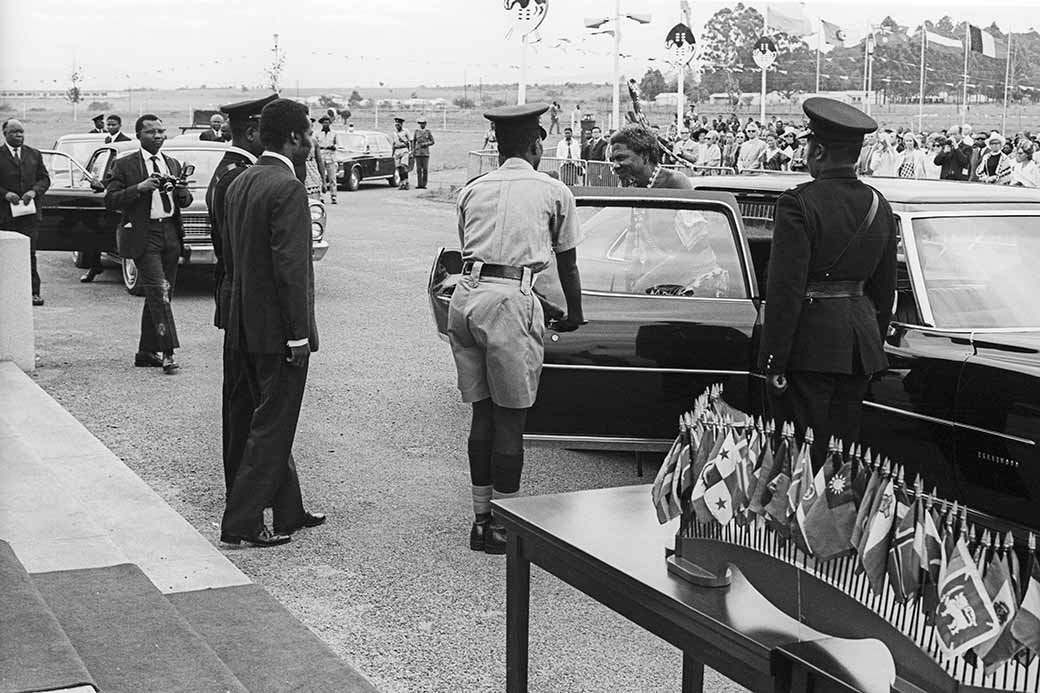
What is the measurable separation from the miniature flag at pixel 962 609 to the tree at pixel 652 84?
108456mm

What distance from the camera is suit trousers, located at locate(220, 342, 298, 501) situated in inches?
246

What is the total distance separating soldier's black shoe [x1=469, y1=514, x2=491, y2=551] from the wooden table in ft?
6.92

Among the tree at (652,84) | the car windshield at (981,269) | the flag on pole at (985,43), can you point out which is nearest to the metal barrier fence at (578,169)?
the car windshield at (981,269)

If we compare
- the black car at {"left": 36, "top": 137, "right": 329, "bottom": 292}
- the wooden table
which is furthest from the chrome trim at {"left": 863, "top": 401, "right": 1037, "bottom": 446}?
the black car at {"left": 36, "top": 137, "right": 329, "bottom": 292}

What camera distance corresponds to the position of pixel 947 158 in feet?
99.7

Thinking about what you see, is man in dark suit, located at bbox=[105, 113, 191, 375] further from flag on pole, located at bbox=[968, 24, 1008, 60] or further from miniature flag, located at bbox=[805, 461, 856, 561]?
flag on pole, located at bbox=[968, 24, 1008, 60]

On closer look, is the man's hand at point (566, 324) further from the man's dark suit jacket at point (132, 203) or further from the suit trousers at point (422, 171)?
the suit trousers at point (422, 171)

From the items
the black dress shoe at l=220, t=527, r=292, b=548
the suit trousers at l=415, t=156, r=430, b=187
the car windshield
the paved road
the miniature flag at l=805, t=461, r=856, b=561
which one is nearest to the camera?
the miniature flag at l=805, t=461, r=856, b=561

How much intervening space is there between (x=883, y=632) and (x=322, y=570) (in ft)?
12.0

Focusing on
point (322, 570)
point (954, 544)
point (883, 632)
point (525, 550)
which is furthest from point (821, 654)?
point (322, 570)

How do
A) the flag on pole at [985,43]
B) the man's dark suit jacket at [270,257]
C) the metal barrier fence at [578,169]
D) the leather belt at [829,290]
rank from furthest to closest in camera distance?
the flag on pole at [985,43], the metal barrier fence at [578,169], the man's dark suit jacket at [270,257], the leather belt at [829,290]

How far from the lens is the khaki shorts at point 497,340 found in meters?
5.74

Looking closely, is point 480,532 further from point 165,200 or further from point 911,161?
point 911,161

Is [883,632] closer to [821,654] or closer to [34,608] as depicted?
[821,654]
